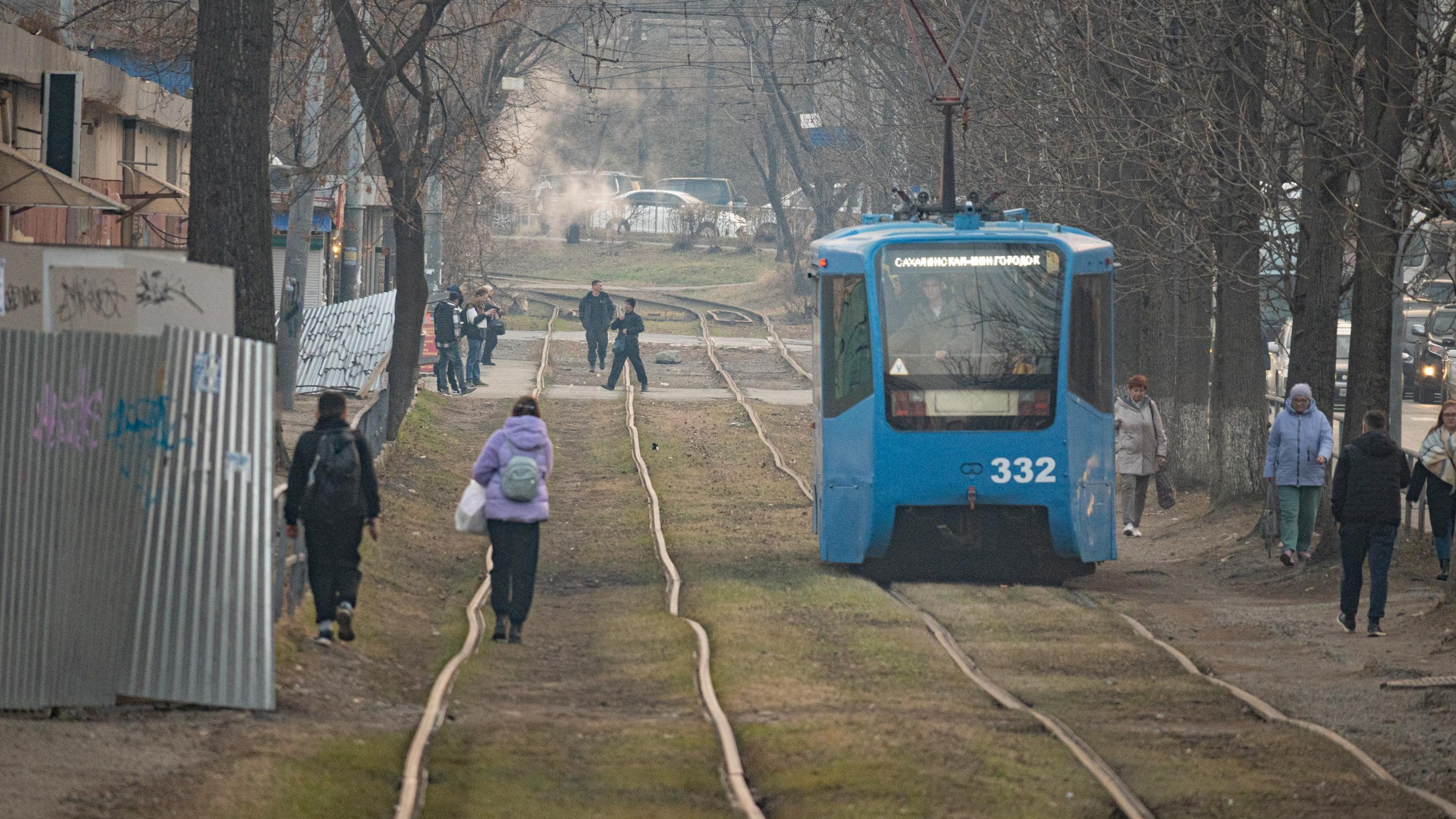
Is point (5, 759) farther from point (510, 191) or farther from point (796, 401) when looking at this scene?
point (510, 191)

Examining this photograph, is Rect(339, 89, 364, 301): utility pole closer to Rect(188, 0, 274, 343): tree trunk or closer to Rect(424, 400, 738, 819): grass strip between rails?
Rect(188, 0, 274, 343): tree trunk

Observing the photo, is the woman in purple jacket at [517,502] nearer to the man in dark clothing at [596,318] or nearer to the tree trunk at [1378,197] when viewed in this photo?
the tree trunk at [1378,197]

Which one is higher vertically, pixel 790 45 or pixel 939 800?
pixel 790 45

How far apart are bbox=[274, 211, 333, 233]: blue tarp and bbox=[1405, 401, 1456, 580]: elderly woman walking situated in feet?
72.7

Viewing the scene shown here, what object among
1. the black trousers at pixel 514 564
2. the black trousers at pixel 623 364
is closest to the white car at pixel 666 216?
the black trousers at pixel 623 364

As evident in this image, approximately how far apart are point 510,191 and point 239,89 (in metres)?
55.6

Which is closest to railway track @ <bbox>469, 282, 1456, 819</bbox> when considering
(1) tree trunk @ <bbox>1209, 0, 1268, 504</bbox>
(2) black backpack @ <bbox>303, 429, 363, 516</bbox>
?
(2) black backpack @ <bbox>303, 429, 363, 516</bbox>

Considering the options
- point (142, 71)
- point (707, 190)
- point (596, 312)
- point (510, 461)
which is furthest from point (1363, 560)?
point (707, 190)

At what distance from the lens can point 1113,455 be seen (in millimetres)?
16016

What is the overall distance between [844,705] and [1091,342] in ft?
19.4

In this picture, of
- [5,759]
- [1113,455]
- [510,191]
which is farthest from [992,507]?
[510,191]

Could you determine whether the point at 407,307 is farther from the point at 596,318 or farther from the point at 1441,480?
the point at 1441,480

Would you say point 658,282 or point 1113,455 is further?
point 658,282

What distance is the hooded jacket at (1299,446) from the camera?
16625mm
